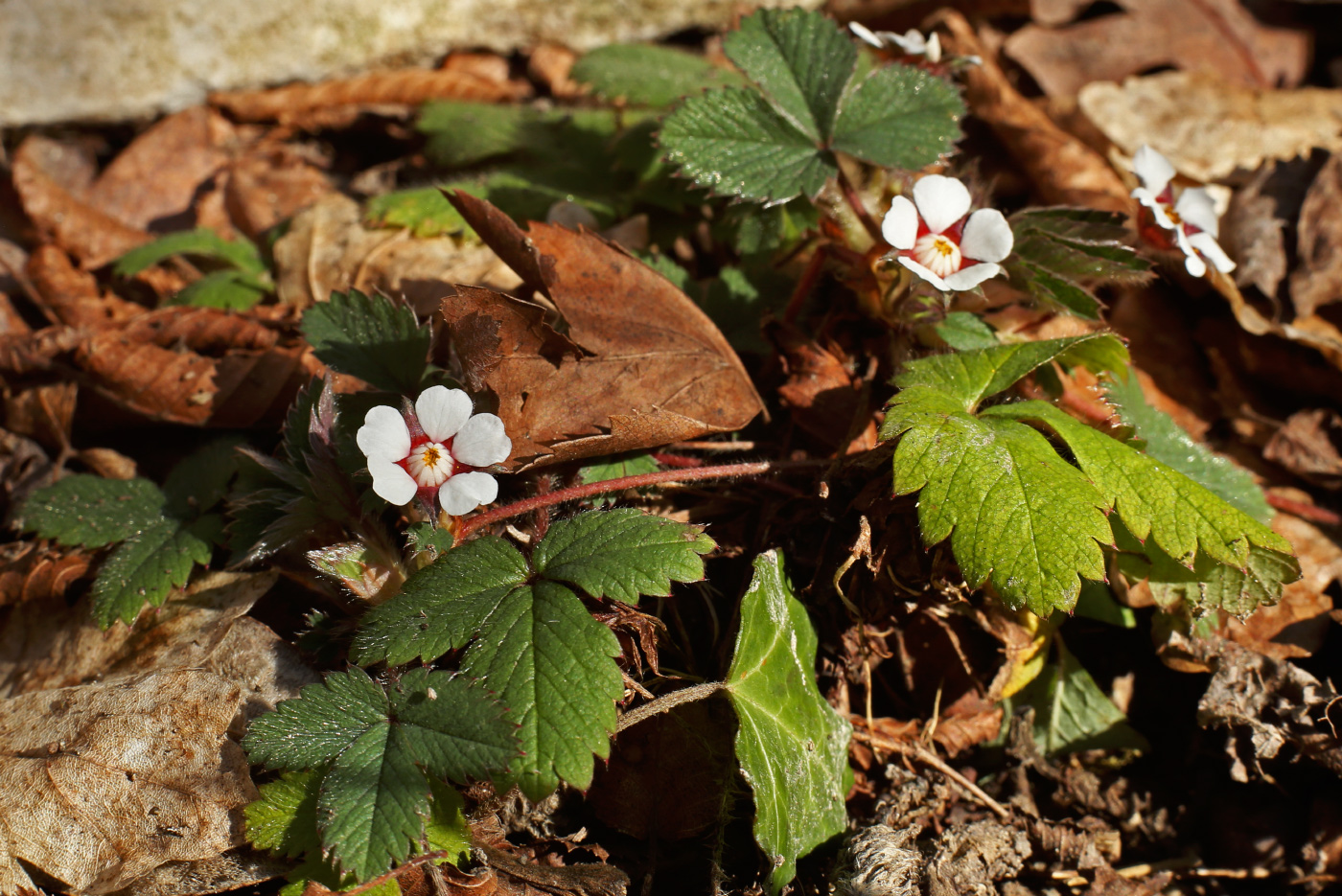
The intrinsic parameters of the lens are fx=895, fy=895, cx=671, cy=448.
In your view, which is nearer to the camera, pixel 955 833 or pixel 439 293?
pixel 955 833

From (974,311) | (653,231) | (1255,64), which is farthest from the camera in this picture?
(1255,64)

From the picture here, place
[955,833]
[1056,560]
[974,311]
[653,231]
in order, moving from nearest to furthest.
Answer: [1056,560]
[955,833]
[974,311]
[653,231]

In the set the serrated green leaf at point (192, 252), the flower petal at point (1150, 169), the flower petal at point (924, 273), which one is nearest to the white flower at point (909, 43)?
the flower petal at point (1150, 169)

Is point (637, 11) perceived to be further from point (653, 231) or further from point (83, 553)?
point (83, 553)

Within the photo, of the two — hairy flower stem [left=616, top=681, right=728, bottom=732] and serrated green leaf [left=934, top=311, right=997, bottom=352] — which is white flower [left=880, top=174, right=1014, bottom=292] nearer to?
serrated green leaf [left=934, top=311, right=997, bottom=352]

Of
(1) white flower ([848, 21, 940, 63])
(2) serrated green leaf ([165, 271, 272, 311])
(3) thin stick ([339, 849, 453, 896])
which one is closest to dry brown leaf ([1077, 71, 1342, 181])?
(1) white flower ([848, 21, 940, 63])

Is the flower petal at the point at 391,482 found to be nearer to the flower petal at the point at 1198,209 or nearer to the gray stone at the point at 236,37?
the flower petal at the point at 1198,209

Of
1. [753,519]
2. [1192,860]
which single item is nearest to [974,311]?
[753,519]

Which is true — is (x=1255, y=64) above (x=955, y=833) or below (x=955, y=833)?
above
